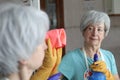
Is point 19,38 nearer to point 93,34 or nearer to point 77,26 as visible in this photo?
point 93,34

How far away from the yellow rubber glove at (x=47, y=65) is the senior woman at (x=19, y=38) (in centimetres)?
22

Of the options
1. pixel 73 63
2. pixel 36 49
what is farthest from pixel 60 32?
pixel 73 63

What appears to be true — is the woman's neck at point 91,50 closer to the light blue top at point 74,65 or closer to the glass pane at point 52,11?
the light blue top at point 74,65

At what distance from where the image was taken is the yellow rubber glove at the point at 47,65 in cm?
114

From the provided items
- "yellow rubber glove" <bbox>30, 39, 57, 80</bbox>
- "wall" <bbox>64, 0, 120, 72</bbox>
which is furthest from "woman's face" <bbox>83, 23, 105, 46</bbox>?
"wall" <bbox>64, 0, 120, 72</bbox>

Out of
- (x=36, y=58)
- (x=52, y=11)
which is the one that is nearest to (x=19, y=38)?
(x=36, y=58)

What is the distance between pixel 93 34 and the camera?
173 cm

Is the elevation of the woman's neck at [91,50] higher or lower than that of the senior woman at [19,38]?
lower

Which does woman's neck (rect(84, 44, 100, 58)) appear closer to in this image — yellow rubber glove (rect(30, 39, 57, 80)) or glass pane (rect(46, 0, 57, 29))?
yellow rubber glove (rect(30, 39, 57, 80))

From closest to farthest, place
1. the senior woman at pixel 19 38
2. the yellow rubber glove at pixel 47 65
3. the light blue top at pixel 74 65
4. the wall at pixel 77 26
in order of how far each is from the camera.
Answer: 1. the senior woman at pixel 19 38
2. the yellow rubber glove at pixel 47 65
3. the light blue top at pixel 74 65
4. the wall at pixel 77 26

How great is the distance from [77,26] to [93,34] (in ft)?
5.24

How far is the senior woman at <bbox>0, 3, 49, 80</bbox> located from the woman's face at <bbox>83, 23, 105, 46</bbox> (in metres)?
0.84

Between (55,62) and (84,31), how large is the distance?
2.04 ft

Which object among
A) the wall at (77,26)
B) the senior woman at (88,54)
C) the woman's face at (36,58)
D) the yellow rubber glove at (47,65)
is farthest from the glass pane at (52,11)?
the woman's face at (36,58)
